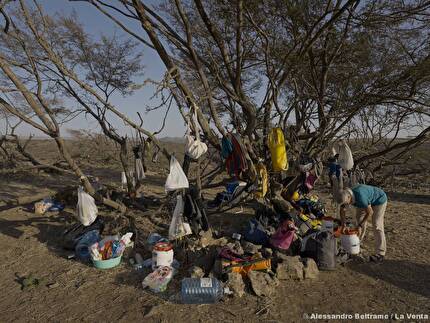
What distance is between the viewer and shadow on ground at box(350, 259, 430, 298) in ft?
10.3

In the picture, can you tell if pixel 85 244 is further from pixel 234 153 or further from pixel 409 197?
pixel 409 197

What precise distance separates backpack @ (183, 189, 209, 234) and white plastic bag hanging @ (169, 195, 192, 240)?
0.16 meters

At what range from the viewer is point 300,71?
612cm

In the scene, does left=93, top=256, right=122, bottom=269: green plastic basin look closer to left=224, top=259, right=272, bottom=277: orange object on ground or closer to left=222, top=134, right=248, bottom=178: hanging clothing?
left=224, top=259, right=272, bottom=277: orange object on ground

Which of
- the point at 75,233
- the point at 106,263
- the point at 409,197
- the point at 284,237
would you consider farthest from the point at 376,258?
the point at 409,197

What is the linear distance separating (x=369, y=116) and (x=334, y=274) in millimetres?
4797

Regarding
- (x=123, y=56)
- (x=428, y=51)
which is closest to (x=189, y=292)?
(x=428, y=51)

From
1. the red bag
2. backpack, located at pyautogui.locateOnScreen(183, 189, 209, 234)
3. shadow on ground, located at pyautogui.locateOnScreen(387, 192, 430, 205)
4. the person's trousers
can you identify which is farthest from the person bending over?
shadow on ground, located at pyautogui.locateOnScreen(387, 192, 430, 205)

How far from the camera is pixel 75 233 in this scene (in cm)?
445

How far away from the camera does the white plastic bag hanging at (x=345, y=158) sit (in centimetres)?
411

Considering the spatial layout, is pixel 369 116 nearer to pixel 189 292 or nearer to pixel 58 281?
pixel 189 292

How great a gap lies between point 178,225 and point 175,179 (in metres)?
0.55

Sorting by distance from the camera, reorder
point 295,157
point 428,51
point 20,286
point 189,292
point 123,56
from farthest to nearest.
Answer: point 123,56 → point 428,51 → point 295,157 → point 20,286 → point 189,292

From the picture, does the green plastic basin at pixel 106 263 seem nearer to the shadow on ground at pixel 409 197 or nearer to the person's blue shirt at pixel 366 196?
the person's blue shirt at pixel 366 196
